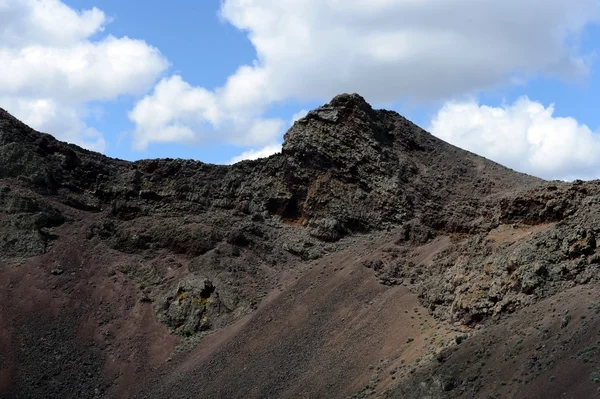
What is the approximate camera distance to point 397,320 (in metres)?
31.3

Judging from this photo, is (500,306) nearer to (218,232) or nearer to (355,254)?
(355,254)

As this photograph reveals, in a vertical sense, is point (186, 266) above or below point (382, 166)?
below

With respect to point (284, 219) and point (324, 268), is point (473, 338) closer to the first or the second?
point (324, 268)

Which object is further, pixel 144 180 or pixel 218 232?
pixel 144 180

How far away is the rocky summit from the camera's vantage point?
24.7 metres

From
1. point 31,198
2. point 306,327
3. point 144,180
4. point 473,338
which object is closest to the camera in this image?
point 473,338

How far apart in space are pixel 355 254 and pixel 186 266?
9.95 m

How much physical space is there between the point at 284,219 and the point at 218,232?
15.2ft

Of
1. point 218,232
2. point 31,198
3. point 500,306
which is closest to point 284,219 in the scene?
point 218,232

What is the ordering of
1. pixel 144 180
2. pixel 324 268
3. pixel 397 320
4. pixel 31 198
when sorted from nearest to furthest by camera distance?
pixel 397 320
pixel 324 268
pixel 31 198
pixel 144 180

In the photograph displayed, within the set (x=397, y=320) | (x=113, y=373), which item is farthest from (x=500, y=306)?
(x=113, y=373)

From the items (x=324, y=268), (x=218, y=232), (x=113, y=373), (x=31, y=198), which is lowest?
(x=113, y=373)

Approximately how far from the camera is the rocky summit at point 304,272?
24703mm

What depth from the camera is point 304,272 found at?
40094 millimetres
